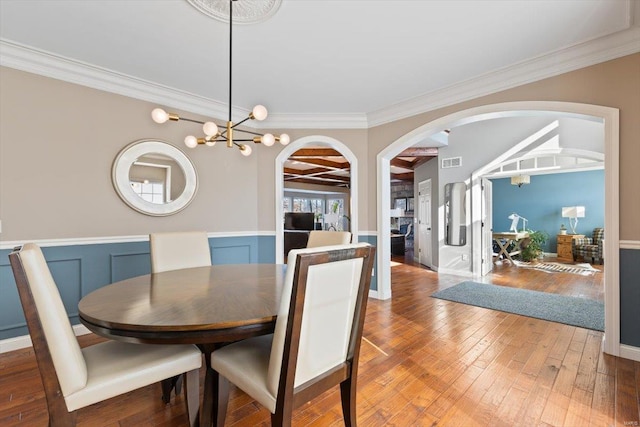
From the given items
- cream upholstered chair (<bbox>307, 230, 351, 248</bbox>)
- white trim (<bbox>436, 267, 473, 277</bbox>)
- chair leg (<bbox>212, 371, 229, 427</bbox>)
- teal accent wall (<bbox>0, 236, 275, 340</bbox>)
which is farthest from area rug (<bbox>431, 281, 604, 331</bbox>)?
teal accent wall (<bbox>0, 236, 275, 340</bbox>)

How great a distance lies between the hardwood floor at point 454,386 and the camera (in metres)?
1.62

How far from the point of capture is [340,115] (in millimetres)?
3982

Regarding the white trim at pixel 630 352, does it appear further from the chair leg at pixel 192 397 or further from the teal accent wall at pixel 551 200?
the teal accent wall at pixel 551 200

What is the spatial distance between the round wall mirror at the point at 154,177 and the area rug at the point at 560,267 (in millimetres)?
6689

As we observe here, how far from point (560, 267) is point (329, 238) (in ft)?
20.4

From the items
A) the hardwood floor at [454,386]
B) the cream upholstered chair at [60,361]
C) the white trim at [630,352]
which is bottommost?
the hardwood floor at [454,386]

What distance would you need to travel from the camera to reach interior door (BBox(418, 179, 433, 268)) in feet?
21.1

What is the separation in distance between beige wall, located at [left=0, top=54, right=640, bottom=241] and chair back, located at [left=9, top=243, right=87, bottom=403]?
1981mm

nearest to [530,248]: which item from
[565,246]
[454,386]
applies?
[565,246]

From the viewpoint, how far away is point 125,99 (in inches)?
118

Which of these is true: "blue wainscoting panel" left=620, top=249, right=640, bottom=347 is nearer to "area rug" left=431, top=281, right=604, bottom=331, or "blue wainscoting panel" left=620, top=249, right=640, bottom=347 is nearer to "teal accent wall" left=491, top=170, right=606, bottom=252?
"area rug" left=431, top=281, right=604, bottom=331

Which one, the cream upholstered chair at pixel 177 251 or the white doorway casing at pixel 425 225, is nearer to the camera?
the cream upholstered chair at pixel 177 251

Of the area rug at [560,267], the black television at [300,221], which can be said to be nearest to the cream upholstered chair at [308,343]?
the area rug at [560,267]

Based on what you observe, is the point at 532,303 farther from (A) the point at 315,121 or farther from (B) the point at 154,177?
(B) the point at 154,177
